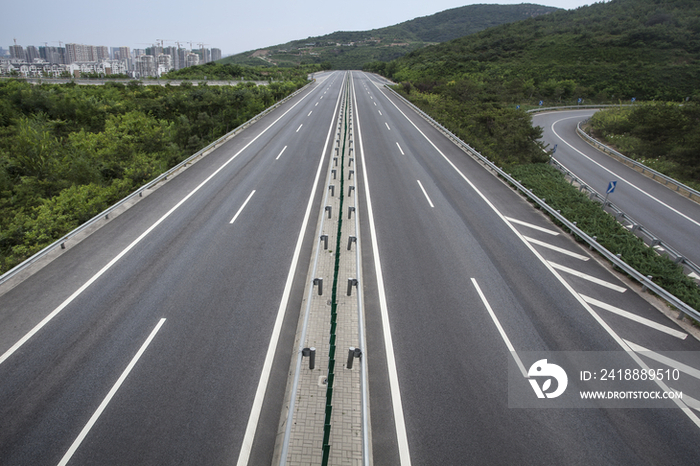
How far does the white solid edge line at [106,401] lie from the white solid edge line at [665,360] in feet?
37.7

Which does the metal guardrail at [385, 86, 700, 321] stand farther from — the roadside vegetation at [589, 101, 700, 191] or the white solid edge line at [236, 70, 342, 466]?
the roadside vegetation at [589, 101, 700, 191]

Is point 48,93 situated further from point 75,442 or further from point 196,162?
point 75,442

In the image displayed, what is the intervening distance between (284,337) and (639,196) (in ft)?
78.1

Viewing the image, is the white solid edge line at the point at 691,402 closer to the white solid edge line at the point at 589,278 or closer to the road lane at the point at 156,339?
the white solid edge line at the point at 589,278

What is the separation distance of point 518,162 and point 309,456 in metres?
23.4

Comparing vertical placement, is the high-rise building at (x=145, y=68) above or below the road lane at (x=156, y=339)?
above

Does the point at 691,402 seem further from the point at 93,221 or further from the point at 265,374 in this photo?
the point at 93,221

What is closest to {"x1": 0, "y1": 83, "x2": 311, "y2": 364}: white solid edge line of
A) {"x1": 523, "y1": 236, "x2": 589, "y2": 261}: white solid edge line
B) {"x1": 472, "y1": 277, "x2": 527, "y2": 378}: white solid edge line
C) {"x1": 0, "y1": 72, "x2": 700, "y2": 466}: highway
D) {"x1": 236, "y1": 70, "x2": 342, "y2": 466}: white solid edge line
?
A: {"x1": 0, "y1": 72, "x2": 700, "y2": 466}: highway

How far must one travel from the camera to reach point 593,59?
232ft

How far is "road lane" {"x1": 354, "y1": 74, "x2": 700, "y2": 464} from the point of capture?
572 centimetres

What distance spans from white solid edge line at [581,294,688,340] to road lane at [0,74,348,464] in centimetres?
855

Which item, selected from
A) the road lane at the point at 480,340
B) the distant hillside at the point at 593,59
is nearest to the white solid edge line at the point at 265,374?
the road lane at the point at 480,340

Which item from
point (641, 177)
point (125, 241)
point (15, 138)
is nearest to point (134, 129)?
point (15, 138)

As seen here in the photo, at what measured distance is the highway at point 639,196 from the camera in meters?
15.4
